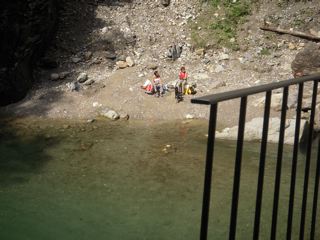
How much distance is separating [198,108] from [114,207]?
794cm

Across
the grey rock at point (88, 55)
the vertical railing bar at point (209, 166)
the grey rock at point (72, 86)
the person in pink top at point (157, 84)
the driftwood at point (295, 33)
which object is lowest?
the grey rock at point (72, 86)

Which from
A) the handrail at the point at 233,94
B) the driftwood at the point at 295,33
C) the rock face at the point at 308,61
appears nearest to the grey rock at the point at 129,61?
the driftwood at the point at 295,33

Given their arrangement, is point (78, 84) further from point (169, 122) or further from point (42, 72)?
point (169, 122)

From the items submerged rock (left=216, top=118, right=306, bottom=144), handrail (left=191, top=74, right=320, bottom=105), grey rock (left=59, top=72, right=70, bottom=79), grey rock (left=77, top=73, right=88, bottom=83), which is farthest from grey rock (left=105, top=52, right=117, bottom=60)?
handrail (left=191, top=74, right=320, bottom=105)

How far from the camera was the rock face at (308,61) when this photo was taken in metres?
15.7

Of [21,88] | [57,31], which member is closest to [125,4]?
[57,31]

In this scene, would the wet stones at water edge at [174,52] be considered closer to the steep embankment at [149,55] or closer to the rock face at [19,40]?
the steep embankment at [149,55]

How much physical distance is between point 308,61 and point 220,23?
5.04m

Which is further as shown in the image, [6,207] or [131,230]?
[6,207]

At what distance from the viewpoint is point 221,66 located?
1772 centimetres

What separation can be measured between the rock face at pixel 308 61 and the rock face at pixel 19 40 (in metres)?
9.96

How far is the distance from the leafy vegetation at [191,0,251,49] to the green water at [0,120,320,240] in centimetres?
643

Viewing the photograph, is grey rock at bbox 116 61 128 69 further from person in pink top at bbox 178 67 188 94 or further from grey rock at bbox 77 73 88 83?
person in pink top at bbox 178 67 188 94

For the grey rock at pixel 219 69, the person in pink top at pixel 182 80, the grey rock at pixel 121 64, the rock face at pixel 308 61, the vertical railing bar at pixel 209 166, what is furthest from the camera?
the grey rock at pixel 121 64
